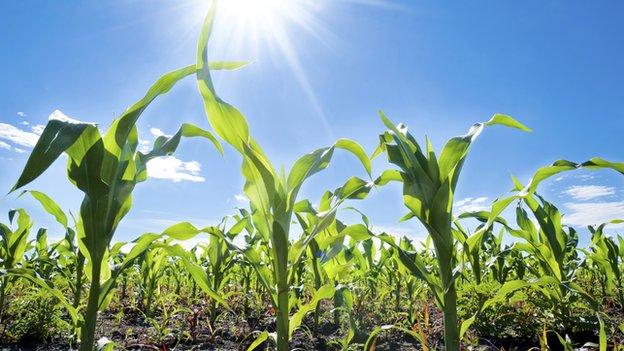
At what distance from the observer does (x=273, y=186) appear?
179 centimetres

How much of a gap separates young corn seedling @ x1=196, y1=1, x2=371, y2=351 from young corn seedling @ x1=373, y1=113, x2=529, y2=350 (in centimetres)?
24

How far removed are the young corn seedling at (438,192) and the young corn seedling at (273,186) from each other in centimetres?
24

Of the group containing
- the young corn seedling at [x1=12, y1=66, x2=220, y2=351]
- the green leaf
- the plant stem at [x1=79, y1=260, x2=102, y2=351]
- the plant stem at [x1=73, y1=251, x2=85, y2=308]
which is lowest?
the plant stem at [x1=79, y1=260, x2=102, y2=351]

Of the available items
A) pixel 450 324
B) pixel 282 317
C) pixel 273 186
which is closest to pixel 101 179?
pixel 273 186

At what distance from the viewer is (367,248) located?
177 inches

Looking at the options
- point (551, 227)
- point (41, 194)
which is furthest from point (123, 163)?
point (551, 227)

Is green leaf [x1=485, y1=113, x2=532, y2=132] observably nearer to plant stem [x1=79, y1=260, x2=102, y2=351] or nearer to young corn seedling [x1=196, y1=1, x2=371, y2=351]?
young corn seedling [x1=196, y1=1, x2=371, y2=351]

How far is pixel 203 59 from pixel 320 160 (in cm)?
A: 68

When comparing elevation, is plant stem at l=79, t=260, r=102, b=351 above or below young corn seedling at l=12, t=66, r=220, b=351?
below

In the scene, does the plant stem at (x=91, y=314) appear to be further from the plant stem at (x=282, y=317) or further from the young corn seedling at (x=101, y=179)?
the plant stem at (x=282, y=317)

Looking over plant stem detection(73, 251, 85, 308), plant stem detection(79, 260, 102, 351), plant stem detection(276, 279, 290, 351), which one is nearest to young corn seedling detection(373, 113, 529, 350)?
plant stem detection(276, 279, 290, 351)

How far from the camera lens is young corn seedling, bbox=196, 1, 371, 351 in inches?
65.2

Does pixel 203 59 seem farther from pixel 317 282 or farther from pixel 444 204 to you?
pixel 317 282

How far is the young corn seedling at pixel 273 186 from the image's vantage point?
1655 mm
